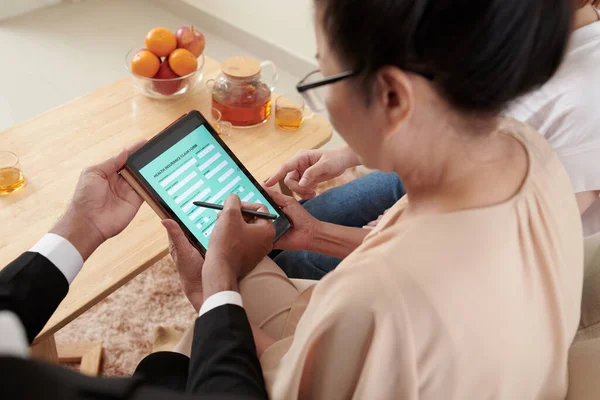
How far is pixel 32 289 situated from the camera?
0.92 metres

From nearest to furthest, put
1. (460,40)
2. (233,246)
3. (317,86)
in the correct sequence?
(460,40) → (317,86) → (233,246)

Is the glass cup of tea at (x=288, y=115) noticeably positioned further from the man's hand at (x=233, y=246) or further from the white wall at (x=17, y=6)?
the white wall at (x=17, y=6)

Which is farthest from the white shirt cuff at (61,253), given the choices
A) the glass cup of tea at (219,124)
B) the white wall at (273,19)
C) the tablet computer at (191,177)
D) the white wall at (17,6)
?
the white wall at (17,6)

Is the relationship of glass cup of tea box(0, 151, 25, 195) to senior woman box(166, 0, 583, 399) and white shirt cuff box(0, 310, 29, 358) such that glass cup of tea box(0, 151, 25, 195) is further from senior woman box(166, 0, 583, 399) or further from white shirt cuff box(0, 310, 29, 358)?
white shirt cuff box(0, 310, 29, 358)

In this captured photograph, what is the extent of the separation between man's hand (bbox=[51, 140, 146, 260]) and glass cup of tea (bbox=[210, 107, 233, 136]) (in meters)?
0.32

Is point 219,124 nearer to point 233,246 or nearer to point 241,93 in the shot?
point 241,93

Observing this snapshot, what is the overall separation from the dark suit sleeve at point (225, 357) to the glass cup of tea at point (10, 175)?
576mm

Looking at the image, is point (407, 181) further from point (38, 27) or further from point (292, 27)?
point (38, 27)

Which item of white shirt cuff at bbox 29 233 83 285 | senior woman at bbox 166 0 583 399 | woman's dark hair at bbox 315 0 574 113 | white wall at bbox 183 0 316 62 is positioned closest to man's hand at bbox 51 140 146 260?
white shirt cuff at bbox 29 233 83 285

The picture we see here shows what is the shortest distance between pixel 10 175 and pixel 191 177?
41cm

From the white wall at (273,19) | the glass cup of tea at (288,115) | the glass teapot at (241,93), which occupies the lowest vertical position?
the white wall at (273,19)

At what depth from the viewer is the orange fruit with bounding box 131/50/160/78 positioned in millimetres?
1404

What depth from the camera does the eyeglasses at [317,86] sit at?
664 mm

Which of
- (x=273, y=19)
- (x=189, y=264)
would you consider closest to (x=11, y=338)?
(x=189, y=264)
